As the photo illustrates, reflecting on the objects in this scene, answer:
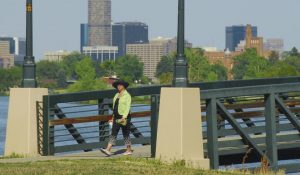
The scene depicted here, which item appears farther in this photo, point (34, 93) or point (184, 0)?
point (34, 93)

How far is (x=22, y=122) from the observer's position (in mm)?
22703

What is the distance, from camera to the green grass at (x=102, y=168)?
1692 cm

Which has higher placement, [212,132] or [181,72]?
[181,72]

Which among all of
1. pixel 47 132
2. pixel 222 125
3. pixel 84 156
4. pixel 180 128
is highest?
pixel 180 128

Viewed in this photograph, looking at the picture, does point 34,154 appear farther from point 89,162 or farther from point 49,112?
point 89,162

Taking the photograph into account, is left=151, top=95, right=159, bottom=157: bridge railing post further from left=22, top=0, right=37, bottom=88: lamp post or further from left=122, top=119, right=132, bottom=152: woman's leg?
left=22, top=0, right=37, bottom=88: lamp post

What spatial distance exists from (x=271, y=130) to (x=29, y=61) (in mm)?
5028

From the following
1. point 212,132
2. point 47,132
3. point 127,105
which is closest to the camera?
point 212,132

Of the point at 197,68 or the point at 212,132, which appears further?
the point at 197,68

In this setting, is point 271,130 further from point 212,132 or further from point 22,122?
point 22,122

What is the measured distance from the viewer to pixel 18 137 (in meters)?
22.6

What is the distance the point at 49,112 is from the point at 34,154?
89cm

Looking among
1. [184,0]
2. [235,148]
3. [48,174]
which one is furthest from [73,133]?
[48,174]

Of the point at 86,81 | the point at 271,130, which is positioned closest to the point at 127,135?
the point at 271,130
